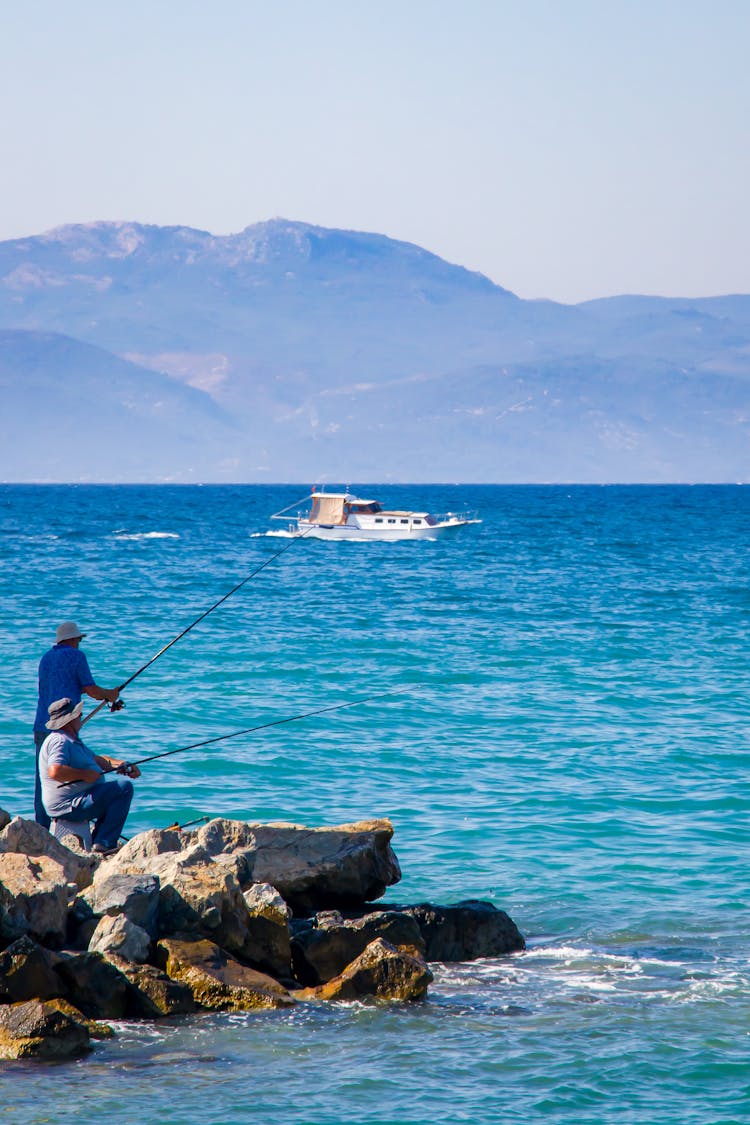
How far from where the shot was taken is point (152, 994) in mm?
8430

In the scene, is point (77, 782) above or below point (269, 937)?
above

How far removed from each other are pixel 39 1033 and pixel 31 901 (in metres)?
1.07

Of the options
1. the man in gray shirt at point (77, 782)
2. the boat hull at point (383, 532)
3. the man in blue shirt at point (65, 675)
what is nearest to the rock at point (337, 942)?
the man in gray shirt at point (77, 782)

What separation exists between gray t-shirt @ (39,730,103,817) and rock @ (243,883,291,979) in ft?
6.59

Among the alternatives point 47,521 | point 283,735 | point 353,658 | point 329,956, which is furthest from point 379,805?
point 47,521

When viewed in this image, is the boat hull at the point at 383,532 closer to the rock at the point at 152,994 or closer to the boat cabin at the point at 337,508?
the boat cabin at the point at 337,508

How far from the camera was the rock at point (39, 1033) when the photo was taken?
7703 millimetres

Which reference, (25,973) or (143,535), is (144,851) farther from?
(143,535)

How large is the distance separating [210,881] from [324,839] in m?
1.33

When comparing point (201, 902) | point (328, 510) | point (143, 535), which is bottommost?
point (201, 902)

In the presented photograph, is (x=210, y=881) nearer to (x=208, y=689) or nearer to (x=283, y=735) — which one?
(x=283, y=735)

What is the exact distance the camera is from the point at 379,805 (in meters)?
14.1

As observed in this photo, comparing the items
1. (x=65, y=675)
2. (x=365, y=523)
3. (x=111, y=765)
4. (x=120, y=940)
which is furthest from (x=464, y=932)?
(x=365, y=523)

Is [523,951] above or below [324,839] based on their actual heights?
below
